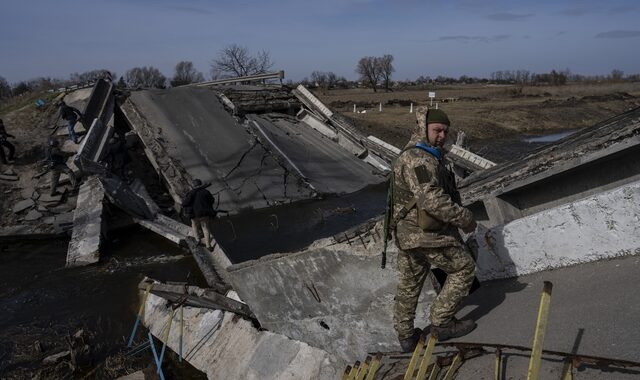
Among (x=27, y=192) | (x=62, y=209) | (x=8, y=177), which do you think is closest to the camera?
(x=62, y=209)

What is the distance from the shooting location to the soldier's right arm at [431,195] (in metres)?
3.10

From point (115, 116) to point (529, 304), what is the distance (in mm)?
13154

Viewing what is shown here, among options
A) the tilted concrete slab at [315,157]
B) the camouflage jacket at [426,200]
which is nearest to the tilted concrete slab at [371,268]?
A: the camouflage jacket at [426,200]

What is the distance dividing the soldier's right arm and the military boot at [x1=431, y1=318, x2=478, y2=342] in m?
0.78

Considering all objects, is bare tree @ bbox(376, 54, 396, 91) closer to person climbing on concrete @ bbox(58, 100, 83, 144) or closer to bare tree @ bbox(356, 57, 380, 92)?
bare tree @ bbox(356, 57, 380, 92)

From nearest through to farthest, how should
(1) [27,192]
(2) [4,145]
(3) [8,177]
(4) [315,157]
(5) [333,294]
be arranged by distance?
(5) [333,294] < (1) [27,192] < (3) [8,177] < (2) [4,145] < (4) [315,157]

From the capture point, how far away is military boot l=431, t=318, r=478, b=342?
3455 millimetres

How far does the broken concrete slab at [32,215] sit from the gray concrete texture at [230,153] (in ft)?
9.04

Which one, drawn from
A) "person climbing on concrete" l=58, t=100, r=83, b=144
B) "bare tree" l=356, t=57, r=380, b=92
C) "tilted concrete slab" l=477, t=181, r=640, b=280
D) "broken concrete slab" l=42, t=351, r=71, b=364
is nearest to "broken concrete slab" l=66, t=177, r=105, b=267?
"person climbing on concrete" l=58, t=100, r=83, b=144

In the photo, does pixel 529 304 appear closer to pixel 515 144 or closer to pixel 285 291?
pixel 285 291

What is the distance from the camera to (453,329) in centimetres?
348

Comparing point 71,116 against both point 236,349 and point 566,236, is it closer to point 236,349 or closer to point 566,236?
point 236,349

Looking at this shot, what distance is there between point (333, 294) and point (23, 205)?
9381 millimetres

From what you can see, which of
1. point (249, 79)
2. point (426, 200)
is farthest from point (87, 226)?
point (249, 79)
